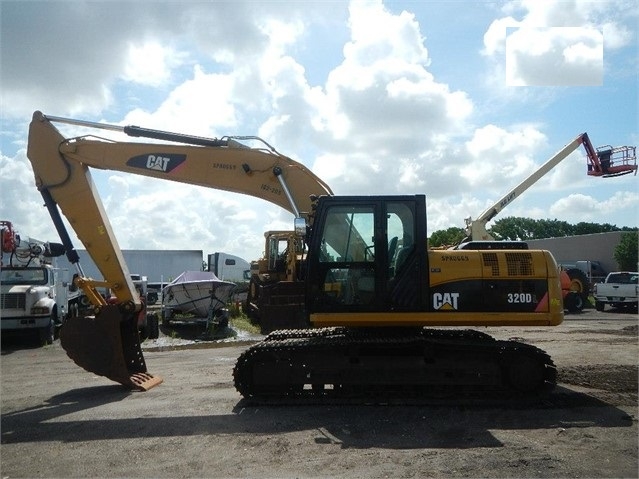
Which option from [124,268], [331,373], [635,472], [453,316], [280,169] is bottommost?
[635,472]

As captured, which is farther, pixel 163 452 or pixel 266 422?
pixel 266 422

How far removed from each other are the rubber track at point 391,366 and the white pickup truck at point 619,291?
2139 cm

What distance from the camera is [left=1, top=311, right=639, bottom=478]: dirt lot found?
213 inches

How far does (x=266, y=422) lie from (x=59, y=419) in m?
2.70

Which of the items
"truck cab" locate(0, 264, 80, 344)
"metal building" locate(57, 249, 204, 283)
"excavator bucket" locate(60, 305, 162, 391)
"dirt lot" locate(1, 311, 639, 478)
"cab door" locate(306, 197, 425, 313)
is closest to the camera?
"dirt lot" locate(1, 311, 639, 478)

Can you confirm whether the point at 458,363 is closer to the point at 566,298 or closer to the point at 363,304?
the point at 363,304

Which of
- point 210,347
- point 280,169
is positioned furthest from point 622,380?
point 210,347

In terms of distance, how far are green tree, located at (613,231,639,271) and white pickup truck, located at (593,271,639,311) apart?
61.8ft

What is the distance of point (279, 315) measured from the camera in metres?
15.2

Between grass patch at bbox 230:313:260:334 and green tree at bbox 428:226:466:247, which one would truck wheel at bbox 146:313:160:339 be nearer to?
grass patch at bbox 230:313:260:334

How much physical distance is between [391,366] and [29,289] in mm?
12174

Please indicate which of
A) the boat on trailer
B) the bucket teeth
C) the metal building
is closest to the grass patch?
the boat on trailer

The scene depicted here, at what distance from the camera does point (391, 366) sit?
25.5ft

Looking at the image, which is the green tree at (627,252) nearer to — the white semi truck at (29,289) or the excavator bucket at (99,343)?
the white semi truck at (29,289)
